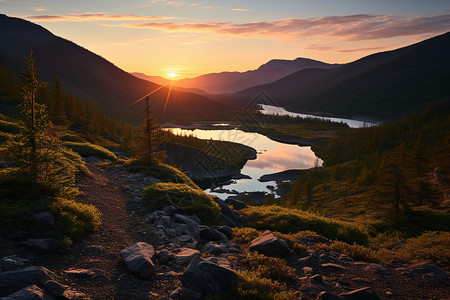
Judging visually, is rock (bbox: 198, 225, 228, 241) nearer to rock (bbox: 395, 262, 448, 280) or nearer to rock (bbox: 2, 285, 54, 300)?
rock (bbox: 2, 285, 54, 300)

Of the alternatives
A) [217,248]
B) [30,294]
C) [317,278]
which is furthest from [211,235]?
[30,294]

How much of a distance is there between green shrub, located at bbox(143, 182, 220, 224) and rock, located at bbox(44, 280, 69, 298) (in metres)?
7.34

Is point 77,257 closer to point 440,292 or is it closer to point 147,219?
point 147,219

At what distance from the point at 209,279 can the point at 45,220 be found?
6.13 metres

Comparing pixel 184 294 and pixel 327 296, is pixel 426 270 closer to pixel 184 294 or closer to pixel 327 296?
pixel 327 296

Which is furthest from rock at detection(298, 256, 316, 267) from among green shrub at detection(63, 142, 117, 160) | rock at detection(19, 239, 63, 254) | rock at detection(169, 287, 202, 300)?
green shrub at detection(63, 142, 117, 160)

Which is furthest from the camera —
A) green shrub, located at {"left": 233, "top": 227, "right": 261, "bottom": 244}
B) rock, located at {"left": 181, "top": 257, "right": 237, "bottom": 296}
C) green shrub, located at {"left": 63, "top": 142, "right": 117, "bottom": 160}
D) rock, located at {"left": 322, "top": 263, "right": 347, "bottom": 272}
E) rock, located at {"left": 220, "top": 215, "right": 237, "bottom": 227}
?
green shrub, located at {"left": 63, "top": 142, "right": 117, "bottom": 160}

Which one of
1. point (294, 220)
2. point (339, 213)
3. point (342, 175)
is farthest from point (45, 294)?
point (342, 175)

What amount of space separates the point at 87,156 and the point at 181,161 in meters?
58.4

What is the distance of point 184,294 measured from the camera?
7.05m

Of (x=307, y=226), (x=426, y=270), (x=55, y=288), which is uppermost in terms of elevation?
(x=55, y=288)

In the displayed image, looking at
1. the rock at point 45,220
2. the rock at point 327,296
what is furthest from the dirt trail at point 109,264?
the rock at point 327,296

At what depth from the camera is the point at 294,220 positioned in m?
16.6

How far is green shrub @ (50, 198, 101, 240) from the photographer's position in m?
9.21
